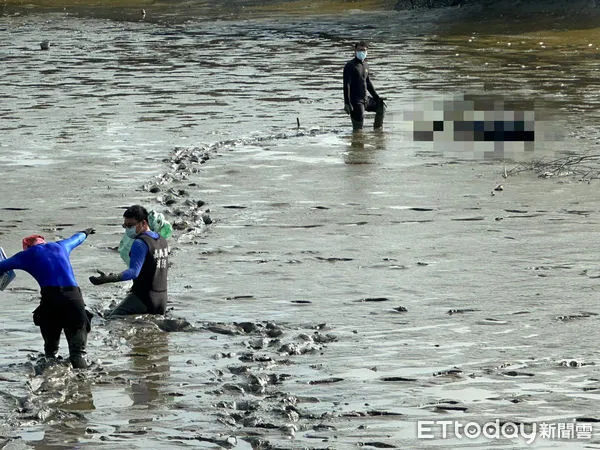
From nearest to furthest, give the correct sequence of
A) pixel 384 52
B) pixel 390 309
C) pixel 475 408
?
pixel 475 408 → pixel 390 309 → pixel 384 52

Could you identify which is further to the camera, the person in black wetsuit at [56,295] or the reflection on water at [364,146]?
the reflection on water at [364,146]

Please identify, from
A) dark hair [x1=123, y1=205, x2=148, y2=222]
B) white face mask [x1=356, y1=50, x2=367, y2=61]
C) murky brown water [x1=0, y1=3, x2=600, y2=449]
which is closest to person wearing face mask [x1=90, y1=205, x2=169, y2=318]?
dark hair [x1=123, y1=205, x2=148, y2=222]

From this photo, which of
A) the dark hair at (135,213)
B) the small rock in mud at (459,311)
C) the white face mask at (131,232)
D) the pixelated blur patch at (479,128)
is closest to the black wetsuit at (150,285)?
the white face mask at (131,232)

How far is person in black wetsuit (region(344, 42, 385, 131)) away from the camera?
23969 mm

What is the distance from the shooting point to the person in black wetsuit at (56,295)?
36.8ft

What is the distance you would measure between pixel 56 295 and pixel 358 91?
13421mm

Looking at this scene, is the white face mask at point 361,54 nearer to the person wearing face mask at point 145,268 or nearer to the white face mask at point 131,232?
the person wearing face mask at point 145,268

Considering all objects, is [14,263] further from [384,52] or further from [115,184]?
[384,52]

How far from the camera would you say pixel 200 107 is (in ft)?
93.5

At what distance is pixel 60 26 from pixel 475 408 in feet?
154

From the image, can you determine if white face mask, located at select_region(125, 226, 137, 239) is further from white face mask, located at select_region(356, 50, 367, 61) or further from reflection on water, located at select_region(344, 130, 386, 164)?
white face mask, located at select_region(356, 50, 367, 61)

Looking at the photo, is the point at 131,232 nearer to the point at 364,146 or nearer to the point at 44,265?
the point at 44,265

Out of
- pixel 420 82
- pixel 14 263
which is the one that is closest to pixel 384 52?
pixel 420 82

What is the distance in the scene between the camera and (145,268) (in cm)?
1245
